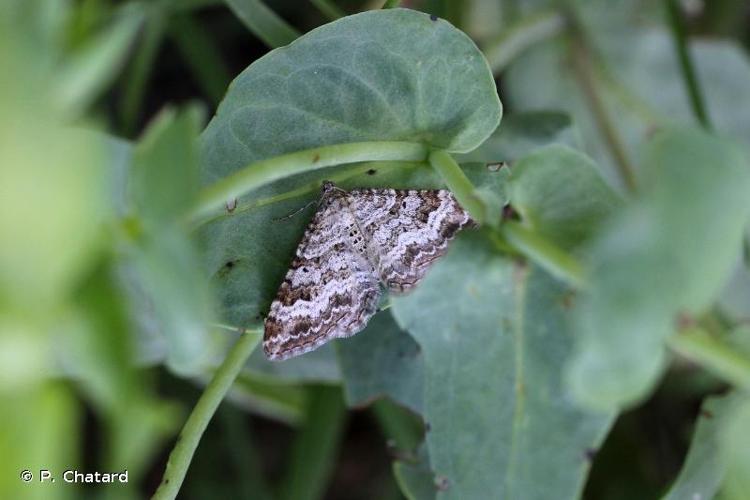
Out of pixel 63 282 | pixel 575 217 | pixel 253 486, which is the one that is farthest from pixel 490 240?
pixel 253 486

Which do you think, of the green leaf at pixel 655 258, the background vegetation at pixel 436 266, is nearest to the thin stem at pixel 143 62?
the background vegetation at pixel 436 266

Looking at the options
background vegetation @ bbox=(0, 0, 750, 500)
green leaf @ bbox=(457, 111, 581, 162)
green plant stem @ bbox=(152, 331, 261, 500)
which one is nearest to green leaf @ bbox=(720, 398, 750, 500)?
background vegetation @ bbox=(0, 0, 750, 500)

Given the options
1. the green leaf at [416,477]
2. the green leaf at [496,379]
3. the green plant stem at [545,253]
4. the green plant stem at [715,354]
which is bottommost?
the green leaf at [416,477]

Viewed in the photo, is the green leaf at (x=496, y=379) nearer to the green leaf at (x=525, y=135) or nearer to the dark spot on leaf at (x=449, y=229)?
the dark spot on leaf at (x=449, y=229)

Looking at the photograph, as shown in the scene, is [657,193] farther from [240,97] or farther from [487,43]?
[487,43]

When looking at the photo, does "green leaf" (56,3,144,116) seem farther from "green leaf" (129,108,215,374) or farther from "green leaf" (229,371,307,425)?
"green leaf" (229,371,307,425)

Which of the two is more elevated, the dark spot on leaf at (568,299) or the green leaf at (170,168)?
the green leaf at (170,168)

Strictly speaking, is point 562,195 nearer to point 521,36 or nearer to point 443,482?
point 443,482
